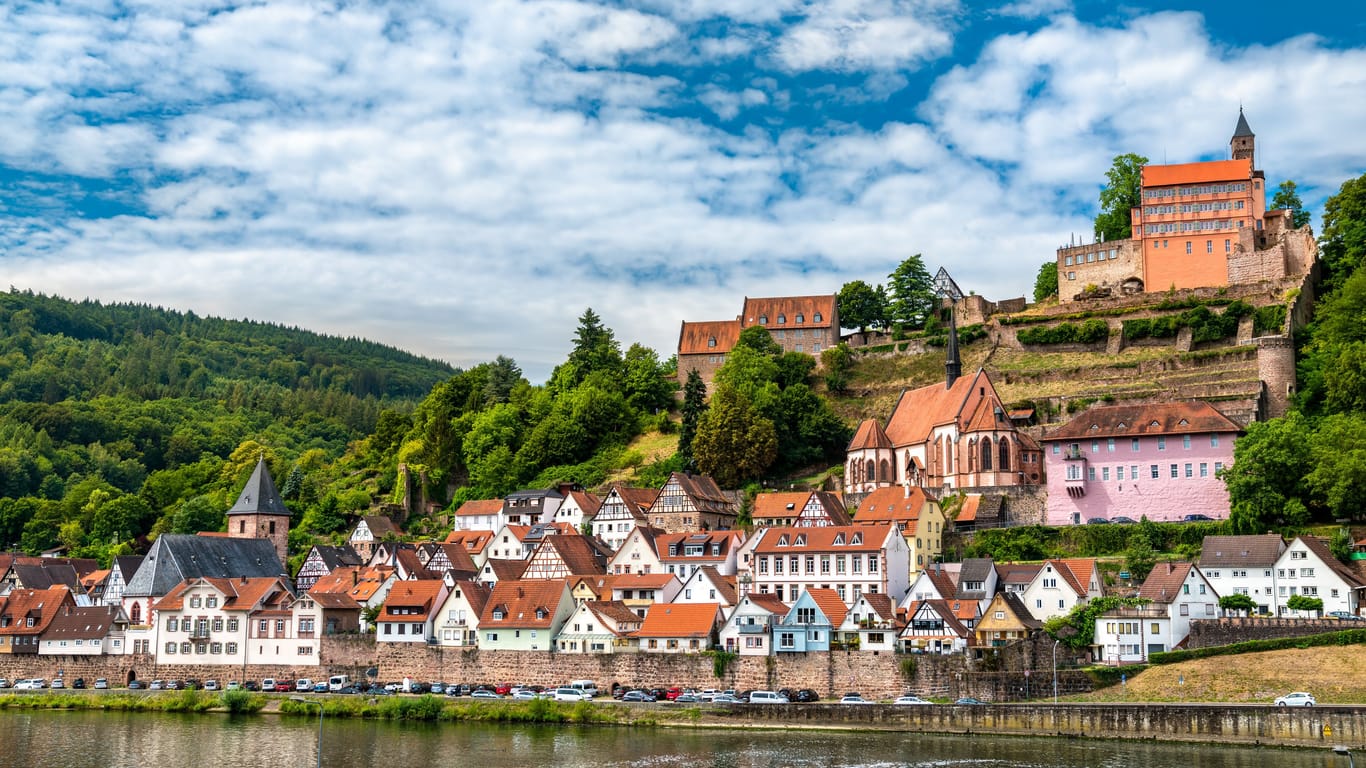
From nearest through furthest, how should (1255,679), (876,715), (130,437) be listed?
1. (1255,679)
2. (876,715)
3. (130,437)

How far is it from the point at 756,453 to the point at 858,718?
32864 mm

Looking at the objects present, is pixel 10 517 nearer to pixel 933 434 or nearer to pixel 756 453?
pixel 756 453

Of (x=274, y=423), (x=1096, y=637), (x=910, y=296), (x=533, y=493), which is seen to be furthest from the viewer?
(x=274, y=423)

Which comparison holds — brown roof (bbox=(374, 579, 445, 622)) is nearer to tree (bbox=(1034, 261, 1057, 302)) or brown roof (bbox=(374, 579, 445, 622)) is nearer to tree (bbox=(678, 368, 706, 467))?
tree (bbox=(678, 368, 706, 467))

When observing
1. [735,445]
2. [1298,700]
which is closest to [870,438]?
[735,445]

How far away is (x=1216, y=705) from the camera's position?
48.4 metres

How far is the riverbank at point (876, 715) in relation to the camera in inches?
1823

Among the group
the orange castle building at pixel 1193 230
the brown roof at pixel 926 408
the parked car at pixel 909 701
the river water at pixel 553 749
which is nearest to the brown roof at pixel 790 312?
the brown roof at pixel 926 408

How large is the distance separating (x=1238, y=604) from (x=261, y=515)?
58089 millimetres

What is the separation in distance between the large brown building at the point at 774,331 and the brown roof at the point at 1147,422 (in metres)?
31.8

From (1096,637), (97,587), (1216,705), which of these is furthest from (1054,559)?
(97,587)

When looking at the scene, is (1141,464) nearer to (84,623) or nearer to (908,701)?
(908,701)

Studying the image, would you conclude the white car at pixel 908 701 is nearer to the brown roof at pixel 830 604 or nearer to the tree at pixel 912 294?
the brown roof at pixel 830 604

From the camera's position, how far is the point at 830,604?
6069 cm
